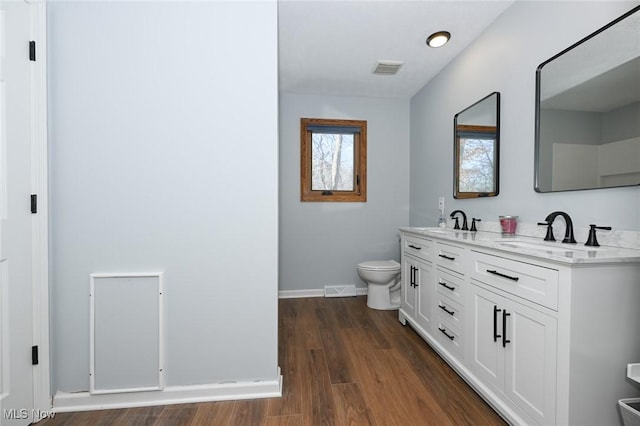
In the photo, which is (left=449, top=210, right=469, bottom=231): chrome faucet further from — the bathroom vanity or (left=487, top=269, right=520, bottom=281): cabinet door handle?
(left=487, top=269, right=520, bottom=281): cabinet door handle

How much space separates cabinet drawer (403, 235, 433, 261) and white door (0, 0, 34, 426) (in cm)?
233

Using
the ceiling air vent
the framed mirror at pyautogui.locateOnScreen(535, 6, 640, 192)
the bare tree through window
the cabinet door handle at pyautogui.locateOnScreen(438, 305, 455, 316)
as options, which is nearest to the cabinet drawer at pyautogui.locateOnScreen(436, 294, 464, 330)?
the cabinet door handle at pyautogui.locateOnScreen(438, 305, 455, 316)

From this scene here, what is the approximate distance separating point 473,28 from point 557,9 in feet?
2.11

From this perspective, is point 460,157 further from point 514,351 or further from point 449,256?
point 514,351

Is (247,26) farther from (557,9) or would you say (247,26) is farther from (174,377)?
(174,377)

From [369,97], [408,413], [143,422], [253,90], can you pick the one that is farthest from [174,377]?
[369,97]

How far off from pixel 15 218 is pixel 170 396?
116 cm

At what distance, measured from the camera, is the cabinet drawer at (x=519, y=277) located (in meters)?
1.16

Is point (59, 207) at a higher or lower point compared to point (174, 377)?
higher

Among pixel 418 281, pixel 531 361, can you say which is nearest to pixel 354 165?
pixel 418 281

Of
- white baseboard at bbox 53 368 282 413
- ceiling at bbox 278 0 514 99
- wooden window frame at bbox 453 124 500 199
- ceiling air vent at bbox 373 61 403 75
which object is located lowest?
white baseboard at bbox 53 368 282 413

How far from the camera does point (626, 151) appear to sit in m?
1.31

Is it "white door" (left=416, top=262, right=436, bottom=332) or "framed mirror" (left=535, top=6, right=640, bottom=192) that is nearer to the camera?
"framed mirror" (left=535, top=6, right=640, bottom=192)

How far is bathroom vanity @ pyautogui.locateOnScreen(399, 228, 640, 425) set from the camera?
3.55 feet
